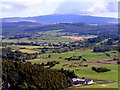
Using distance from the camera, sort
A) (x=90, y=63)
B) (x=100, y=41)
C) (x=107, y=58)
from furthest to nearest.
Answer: (x=100, y=41) < (x=107, y=58) < (x=90, y=63)

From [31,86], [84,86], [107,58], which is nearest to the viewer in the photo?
[31,86]

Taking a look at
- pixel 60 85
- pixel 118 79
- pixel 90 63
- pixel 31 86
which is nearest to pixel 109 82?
pixel 118 79

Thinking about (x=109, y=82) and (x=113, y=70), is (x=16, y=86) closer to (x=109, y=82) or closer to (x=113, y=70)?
(x=109, y=82)

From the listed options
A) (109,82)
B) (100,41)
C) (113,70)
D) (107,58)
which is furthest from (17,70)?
(100,41)

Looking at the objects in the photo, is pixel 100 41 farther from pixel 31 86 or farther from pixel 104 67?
pixel 31 86

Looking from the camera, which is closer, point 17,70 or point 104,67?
point 17,70

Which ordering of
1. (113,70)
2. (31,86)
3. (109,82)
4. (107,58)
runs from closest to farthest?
(31,86)
(109,82)
(113,70)
(107,58)

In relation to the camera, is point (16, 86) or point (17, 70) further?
point (17, 70)
